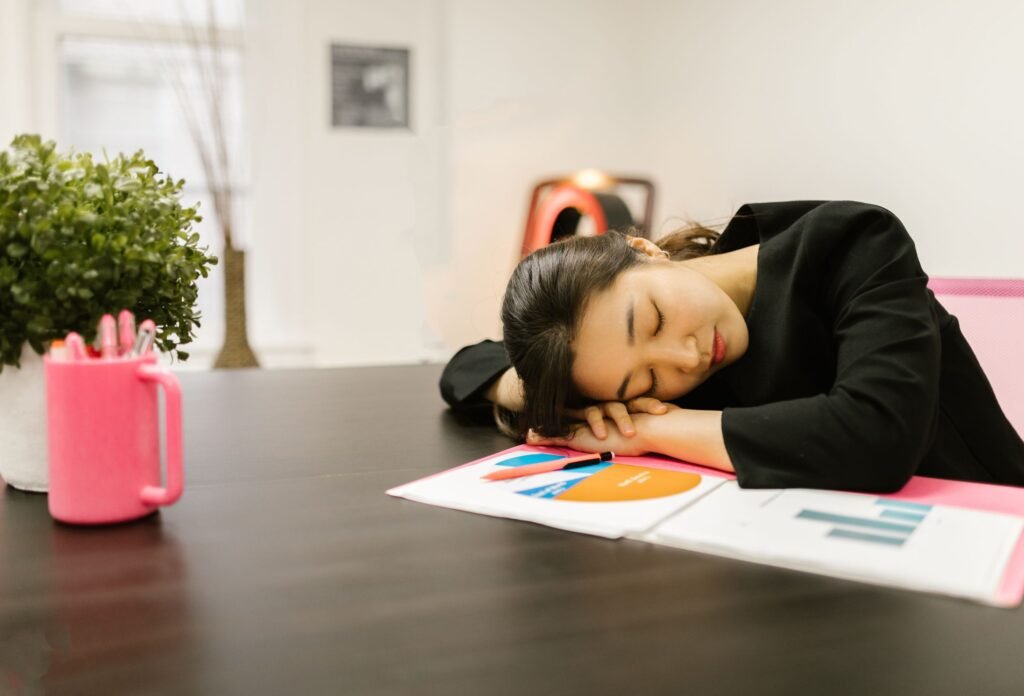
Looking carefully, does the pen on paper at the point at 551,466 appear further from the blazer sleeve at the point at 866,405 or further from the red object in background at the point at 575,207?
the red object in background at the point at 575,207

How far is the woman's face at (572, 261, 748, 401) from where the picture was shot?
37.3 inches

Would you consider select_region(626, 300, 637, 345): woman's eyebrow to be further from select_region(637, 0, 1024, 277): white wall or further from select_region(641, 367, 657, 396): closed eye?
select_region(637, 0, 1024, 277): white wall

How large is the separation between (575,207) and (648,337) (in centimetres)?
183

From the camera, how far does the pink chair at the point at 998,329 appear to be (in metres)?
1.14

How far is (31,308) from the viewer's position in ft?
2.23

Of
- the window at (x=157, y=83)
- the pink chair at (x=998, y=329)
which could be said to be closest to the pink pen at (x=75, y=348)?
A: the pink chair at (x=998, y=329)

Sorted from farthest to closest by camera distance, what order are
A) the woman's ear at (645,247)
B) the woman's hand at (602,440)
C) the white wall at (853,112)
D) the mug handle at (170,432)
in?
the white wall at (853,112)
the woman's ear at (645,247)
the woman's hand at (602,440)
the mug handle at (170,432)

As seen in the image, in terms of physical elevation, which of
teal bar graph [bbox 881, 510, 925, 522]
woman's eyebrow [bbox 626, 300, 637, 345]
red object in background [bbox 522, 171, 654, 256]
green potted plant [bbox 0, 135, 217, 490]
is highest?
red object in background [bbox 522, 171, 654, 256]

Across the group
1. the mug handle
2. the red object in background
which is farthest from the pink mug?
the red object in background

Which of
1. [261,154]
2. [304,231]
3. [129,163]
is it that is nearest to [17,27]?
[261,154]

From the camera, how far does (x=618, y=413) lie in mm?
949

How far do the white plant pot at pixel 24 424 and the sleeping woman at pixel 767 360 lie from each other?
0.48 metres

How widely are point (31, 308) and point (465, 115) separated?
2.73m

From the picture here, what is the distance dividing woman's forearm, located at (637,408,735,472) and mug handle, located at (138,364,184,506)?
1.50 ft
